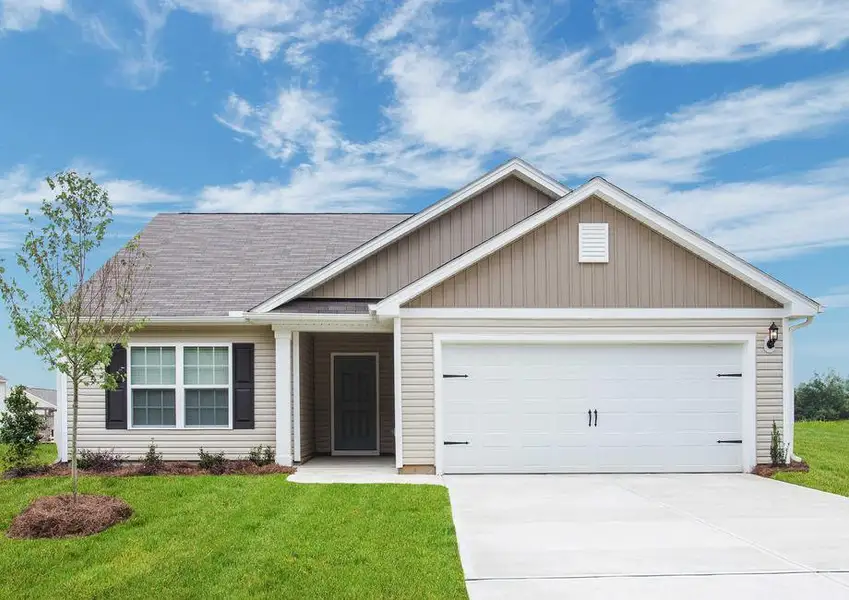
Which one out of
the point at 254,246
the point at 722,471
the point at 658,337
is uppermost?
the point at 254,246

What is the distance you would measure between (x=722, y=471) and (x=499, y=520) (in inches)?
224

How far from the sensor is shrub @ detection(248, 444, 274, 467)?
1359 cm

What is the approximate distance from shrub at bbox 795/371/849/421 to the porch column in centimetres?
2059

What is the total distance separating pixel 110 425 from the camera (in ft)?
45.7

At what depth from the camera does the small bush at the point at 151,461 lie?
43.1ft

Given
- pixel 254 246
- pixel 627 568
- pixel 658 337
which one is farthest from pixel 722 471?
pixel 254 246

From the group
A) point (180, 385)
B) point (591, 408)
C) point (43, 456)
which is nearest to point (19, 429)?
point (180, 385)

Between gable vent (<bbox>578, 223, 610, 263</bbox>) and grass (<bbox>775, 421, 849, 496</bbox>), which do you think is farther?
gable vent (<bbox>578, 223, 610, 263</bbox>)

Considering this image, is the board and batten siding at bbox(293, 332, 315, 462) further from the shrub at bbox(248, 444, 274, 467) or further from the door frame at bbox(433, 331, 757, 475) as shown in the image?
the door frame at bbox(433, 331, 757, 475)

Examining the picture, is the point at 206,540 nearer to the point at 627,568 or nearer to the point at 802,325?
the point at 627,568

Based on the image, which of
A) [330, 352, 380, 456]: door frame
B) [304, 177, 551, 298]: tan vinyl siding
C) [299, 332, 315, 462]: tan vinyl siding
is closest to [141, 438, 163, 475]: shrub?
[299, 332, 315, 462]: tan vinyl siding

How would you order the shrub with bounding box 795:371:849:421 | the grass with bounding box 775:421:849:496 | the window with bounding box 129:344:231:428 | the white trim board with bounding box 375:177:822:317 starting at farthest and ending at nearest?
the shrub with bounding box 795:371:849:421 < the window with bounding box 129:344:231:428 < the white trim board with bounding box 375:177:822:317 < the grass with bounding box 775:421:849:496

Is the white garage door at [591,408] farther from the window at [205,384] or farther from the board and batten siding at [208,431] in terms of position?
the window at [205,384]

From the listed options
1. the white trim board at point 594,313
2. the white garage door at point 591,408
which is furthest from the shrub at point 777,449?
the white trim board at point 594,313
